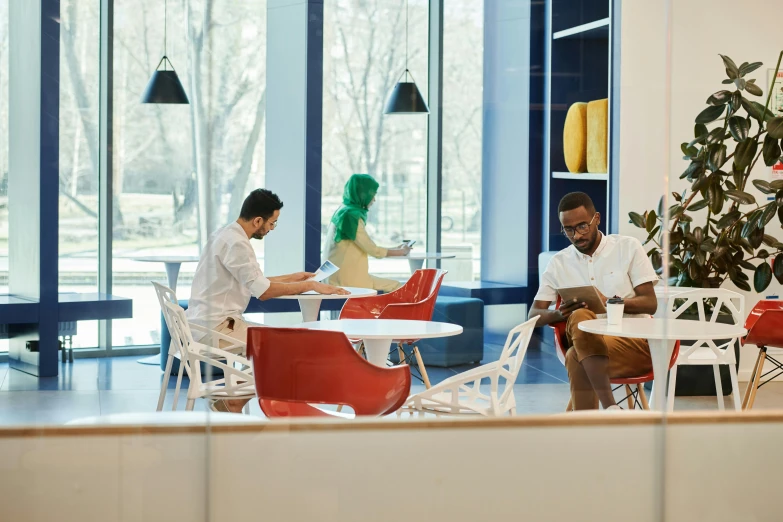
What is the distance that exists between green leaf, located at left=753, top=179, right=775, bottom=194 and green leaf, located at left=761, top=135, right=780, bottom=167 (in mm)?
76

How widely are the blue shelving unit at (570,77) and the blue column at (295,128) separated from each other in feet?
3.01

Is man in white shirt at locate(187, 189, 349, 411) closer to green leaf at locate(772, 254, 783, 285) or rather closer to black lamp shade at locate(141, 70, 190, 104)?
black lamp shade at locate(141, 70, 190, 104)

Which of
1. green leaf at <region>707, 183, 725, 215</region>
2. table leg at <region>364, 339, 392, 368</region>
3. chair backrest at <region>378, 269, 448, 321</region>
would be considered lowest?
table leg at <region>364, 339, 392, 368</region>

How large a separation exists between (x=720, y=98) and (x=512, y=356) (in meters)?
1.22

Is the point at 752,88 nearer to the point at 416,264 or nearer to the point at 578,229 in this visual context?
the point at 578,229

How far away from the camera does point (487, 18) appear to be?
12.0ft

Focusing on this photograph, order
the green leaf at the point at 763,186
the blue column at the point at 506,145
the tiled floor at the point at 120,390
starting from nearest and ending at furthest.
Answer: the tiled floor at the point at 120,390, the blue column at the point at 506,145, the green leaf at the point at 763,186

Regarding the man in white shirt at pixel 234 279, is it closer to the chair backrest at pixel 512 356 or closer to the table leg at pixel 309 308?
the table leg at pixel 309 308

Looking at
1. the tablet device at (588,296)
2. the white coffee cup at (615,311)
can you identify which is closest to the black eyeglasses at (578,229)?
the tablet device at (588,296)

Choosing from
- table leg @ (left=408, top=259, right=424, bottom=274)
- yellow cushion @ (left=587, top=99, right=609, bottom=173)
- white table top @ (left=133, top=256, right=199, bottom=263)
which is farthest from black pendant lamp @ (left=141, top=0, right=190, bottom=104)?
yellow cushion @ (left=587, top=99, right=609, bottom=173)

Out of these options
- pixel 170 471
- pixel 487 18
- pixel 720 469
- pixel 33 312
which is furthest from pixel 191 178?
pixel 720 469

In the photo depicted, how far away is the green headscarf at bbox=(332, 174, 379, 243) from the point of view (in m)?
3.41

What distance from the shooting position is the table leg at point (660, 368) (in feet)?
9.88

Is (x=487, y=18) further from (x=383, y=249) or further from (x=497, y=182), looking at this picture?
(x=383, y=249)
